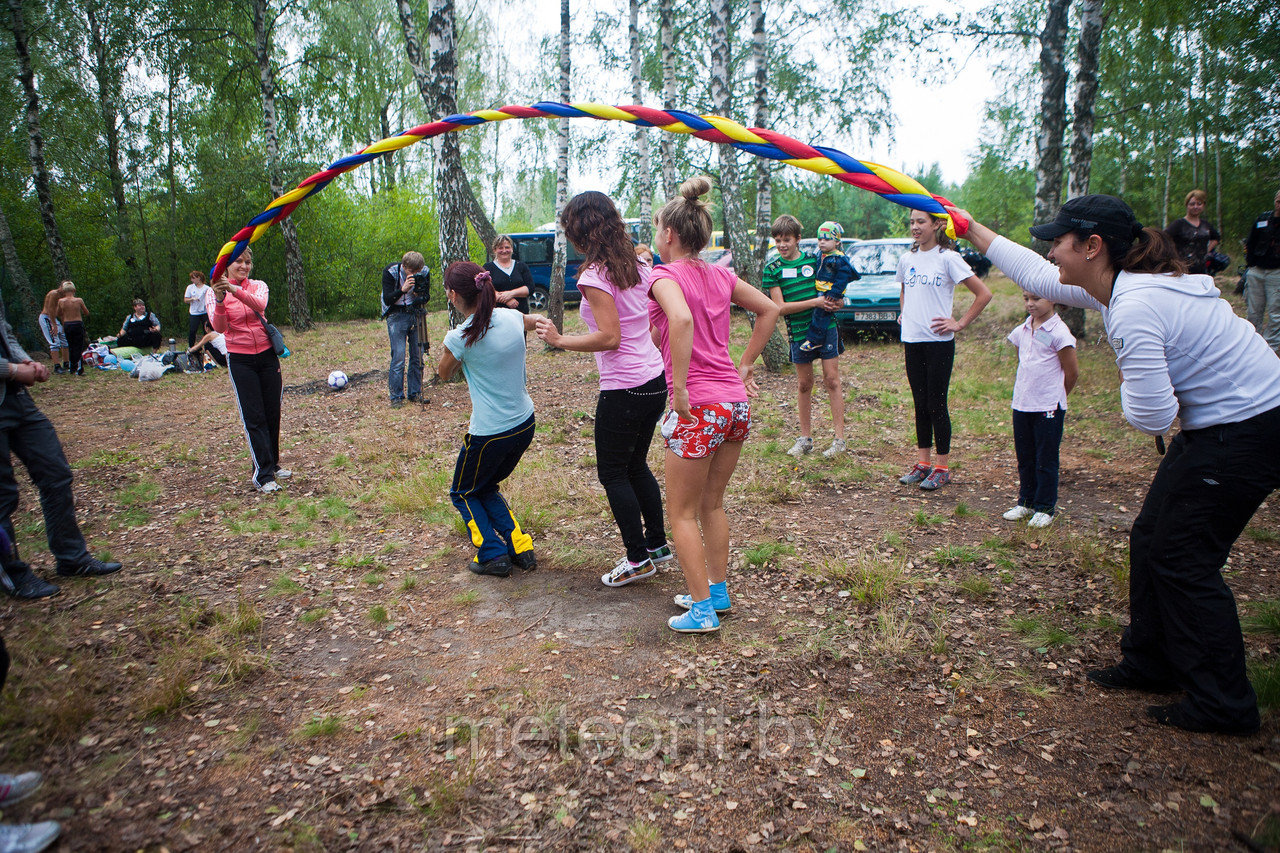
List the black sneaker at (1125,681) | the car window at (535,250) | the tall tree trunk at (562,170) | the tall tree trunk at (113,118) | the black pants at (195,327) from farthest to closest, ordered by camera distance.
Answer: the car window at (535,250)
the tall tree trunk at (113,118)
the black pants at (195,327)
the tall tree trunk at (562,170)
the black sneaker at (1125,681)

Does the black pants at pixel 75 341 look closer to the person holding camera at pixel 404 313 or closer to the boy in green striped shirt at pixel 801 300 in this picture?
the person holding camera at pixel 404 313

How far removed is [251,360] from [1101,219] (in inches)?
245

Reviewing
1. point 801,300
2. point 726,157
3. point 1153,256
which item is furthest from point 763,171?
point 1153,256

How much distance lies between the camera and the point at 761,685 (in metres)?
3.40

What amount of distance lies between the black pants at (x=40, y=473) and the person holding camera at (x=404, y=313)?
17.3 ft

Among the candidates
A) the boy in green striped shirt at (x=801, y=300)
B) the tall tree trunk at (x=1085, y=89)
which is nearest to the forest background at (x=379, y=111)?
the tall tree trunk at (x=1085, y=89)

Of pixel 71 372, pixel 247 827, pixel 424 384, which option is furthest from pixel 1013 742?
pixel 71 372

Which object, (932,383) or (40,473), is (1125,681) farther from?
(40,473)

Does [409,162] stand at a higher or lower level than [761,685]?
higher

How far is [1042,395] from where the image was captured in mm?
4988

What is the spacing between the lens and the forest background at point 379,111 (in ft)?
43.8

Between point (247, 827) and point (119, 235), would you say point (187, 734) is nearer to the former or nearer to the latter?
point (247, 827)

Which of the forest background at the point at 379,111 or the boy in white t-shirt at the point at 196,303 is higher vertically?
the forest background at the point at 379,111

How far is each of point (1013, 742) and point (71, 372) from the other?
17.3m
